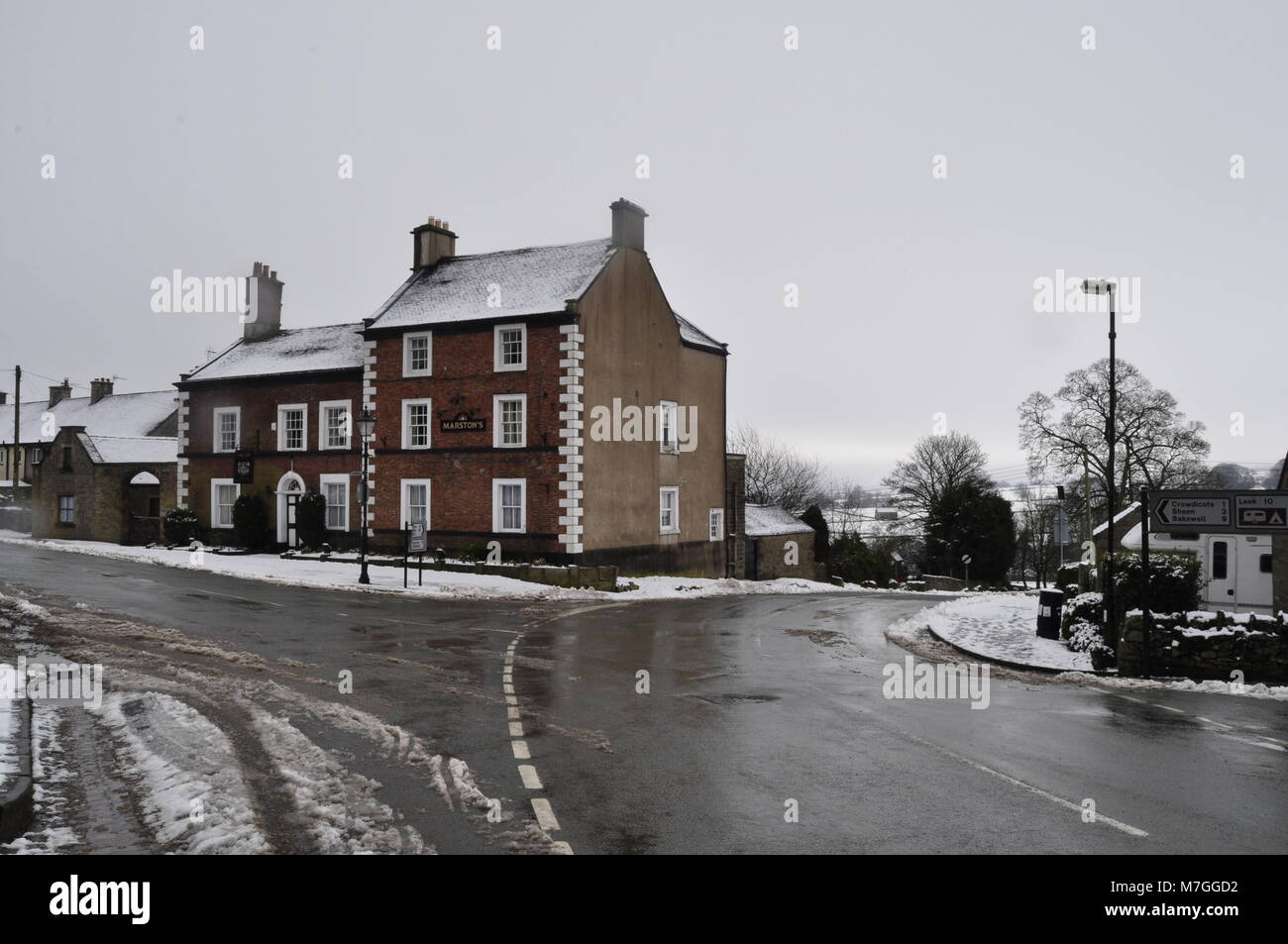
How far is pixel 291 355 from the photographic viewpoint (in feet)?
129

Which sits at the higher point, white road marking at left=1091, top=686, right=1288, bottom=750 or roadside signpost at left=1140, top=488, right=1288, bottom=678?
roadside signpost at left=1140, top=488, right=1288, bottom=678

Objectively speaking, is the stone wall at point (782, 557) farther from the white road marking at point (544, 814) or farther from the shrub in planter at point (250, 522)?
the white road marking at point (544, 814)

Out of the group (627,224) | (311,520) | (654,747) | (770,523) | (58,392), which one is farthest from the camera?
(58,392)

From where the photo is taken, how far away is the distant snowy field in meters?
26.0

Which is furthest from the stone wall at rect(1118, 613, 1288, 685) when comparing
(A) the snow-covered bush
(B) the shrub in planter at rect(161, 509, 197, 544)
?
(B) the shrub in planter at rect(161, 509, 197, 544)

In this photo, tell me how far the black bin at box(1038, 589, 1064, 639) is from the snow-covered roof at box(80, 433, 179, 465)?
37060 mm

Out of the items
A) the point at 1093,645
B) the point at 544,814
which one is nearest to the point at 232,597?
the point at 544,814

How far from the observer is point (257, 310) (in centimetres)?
4338

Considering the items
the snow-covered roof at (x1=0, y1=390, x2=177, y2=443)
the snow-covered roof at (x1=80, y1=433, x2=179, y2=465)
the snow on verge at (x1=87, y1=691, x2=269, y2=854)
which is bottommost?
the snow on verge at (x1=87, y1=691, x2=269, y2=854)

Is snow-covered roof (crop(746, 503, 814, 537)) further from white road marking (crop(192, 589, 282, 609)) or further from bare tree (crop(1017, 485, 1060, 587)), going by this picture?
white road marking (crop(192, 589, 282, 609))

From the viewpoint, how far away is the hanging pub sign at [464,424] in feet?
106

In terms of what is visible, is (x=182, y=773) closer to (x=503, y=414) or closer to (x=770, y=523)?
(x=503, y=414)

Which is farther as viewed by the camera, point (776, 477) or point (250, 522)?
point (776, 477)

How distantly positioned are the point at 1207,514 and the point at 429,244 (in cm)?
3058
